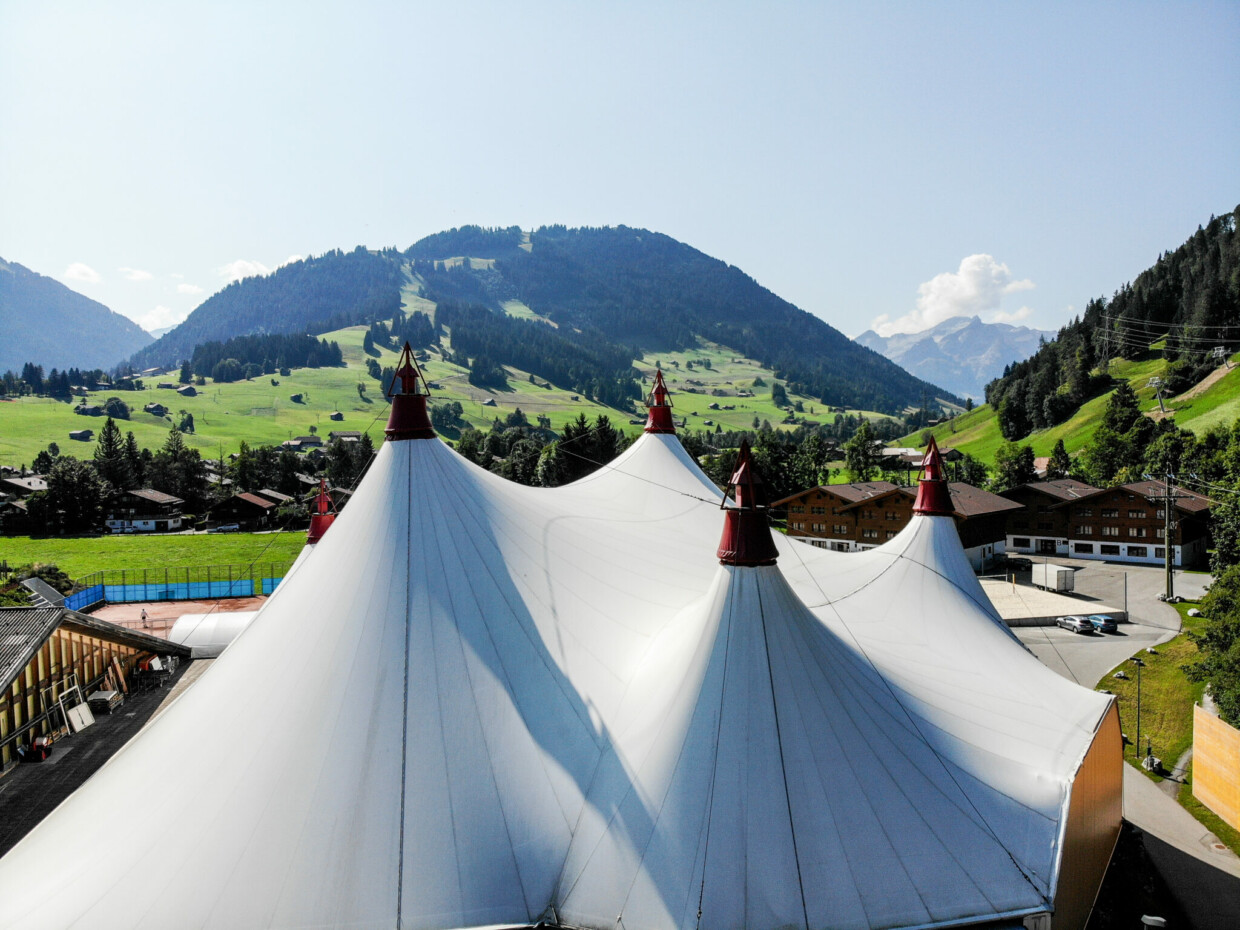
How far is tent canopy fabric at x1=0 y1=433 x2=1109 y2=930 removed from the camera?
737cm

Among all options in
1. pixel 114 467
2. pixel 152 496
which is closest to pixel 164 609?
pixel 152 496

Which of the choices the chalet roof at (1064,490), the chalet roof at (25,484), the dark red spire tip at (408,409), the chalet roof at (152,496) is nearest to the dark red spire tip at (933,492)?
the dark red spire tip at (408,409)

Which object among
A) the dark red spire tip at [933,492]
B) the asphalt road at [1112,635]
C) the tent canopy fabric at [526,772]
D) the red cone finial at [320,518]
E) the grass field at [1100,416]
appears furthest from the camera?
the grass field at [1100,416]

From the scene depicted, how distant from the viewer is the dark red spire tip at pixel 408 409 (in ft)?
35.6

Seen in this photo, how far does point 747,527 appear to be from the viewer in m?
8.84

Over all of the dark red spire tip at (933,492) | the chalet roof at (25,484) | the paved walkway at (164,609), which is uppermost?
the dark red spire tip at (933,492)

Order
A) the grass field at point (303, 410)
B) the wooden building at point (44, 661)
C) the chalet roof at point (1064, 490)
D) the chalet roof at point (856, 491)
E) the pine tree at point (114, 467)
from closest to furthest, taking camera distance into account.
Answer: the wooden building at point (44, 661) → the chalet roof at point (1064, 490) → the chalet roof at point (856, 491) → the pine tree at point (114, 467) → the grass field at point (303, 410)

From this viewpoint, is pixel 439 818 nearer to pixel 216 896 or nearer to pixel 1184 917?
pixel 216 896

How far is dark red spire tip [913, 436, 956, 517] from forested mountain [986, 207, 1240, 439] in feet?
272

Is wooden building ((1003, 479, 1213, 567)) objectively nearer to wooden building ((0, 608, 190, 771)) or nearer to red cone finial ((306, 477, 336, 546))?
red cone finial ((306, 477, 336, 546))

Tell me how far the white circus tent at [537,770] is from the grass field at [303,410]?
305ft

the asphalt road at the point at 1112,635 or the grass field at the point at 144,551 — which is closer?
the asphalt road at the point at 1112,635

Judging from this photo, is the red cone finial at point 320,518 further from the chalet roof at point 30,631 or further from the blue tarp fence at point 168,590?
the blue tarp fence at point 168,590

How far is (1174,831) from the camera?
14.6 metres
